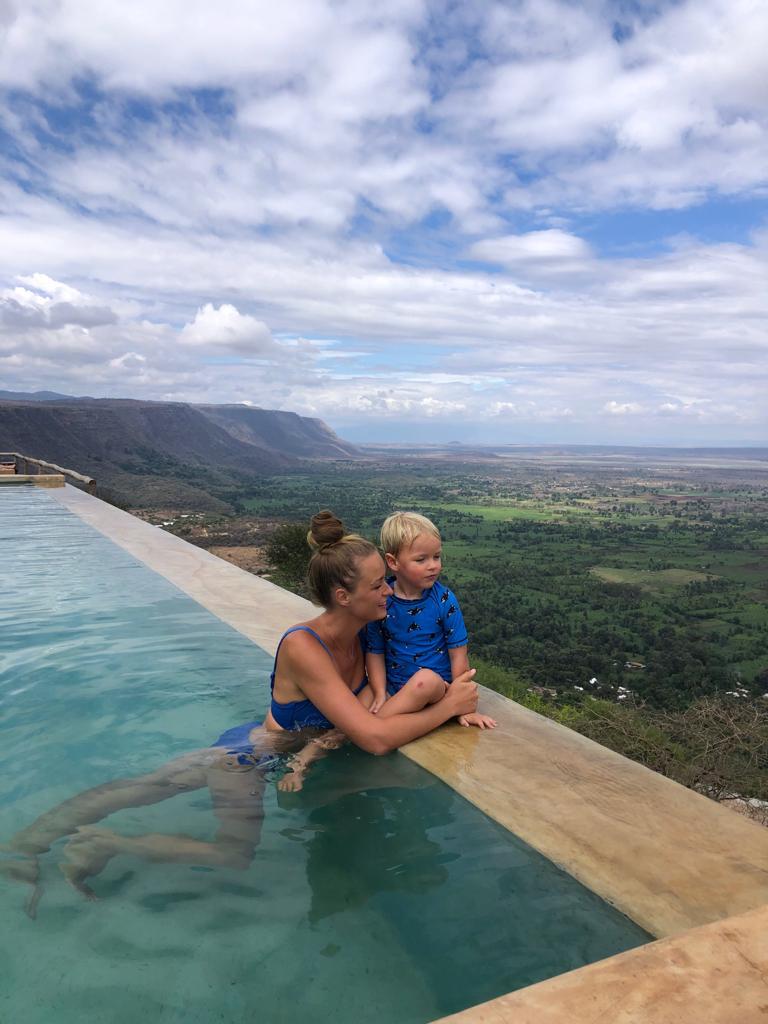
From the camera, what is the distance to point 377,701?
2.99 m

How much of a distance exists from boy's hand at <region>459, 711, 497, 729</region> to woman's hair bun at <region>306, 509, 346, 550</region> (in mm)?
903

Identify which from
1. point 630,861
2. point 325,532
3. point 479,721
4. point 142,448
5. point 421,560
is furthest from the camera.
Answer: point 142,448

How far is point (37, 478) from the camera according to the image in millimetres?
14312

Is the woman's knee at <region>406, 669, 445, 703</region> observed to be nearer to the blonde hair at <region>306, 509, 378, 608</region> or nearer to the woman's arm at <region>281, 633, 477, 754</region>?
the woman's arm at <region>281, 633, 477, 754</region>

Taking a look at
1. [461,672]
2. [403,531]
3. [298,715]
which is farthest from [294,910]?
[403,531]

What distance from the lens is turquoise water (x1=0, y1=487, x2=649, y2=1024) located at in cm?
174

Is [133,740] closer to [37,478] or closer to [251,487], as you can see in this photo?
[37,478]

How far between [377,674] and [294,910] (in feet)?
3.64

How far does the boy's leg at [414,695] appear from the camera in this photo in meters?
2.78

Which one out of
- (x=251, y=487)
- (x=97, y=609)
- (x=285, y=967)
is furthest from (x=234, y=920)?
(x=251, y=487)

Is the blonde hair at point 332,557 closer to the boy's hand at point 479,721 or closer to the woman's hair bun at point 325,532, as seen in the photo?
the woman's hair bun at point 325,532

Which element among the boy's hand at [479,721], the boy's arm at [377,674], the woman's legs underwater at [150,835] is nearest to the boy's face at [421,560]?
the boy's arm at [377,674]

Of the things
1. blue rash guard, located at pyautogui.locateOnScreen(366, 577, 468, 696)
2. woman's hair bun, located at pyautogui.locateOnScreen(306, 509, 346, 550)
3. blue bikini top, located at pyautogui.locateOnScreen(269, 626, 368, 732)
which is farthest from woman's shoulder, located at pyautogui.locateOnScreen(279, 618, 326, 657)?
blue rash guard, located at pyautogui.locateOnScreen(366, 577, 468, 696)

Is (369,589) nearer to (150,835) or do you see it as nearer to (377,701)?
(377,701)
